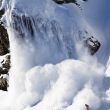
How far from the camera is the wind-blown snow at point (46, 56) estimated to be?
22.5 metres

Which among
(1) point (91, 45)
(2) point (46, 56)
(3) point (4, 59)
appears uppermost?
(1) point (91, 45)

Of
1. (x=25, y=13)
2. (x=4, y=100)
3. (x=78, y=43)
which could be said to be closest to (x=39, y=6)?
(x=25, y=13)

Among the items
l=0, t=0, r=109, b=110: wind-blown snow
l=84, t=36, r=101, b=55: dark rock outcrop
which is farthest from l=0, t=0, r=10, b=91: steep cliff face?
l=84, t=36, r=101, b=55: dark rock outcrop

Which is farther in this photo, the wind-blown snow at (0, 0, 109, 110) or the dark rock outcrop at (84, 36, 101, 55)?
the dark rock outcrop at (84, 36, 101, 55)

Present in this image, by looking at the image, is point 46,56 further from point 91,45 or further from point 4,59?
point 91,45

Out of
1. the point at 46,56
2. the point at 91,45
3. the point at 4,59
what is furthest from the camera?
the point at 4,59

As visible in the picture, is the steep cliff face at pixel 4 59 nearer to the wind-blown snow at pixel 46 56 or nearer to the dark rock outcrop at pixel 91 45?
the wind-blown snow at pixel 46 56

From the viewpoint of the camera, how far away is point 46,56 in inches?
925

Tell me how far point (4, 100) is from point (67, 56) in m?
3.63

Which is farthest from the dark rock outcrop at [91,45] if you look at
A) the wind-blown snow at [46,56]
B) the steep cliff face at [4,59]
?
the steep cliff face at [4,59]

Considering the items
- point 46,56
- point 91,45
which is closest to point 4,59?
point 46,56

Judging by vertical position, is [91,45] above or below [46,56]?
above

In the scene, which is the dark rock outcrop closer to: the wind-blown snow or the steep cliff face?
the wind-blown snow

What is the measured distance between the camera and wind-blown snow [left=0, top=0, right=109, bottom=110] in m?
22.5
